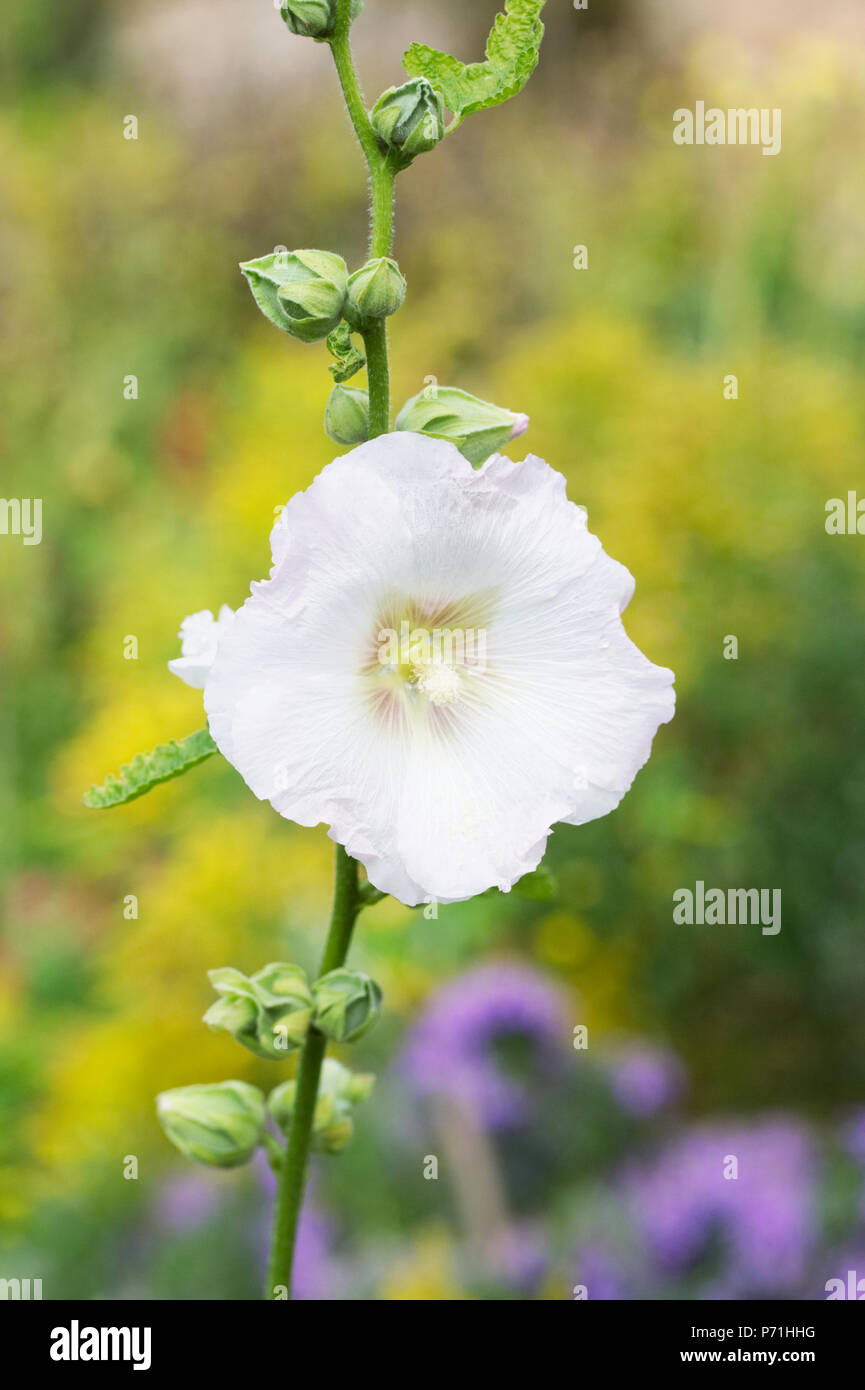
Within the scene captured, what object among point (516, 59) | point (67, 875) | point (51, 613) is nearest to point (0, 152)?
point (51, 613)

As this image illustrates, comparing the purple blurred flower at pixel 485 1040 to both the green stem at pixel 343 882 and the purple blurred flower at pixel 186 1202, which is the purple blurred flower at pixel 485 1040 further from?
the green stem at pixel 343 882

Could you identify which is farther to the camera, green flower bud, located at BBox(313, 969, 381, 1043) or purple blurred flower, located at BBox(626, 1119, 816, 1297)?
purple blurred flower, located at BBox(626, 1119, 816, 1297)

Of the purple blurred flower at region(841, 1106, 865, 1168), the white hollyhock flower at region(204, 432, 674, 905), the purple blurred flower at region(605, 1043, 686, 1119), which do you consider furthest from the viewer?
the purple blurred flower at region(605, 1043, 686, 1119)

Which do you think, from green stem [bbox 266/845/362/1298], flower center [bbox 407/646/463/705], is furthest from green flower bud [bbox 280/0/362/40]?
green stem [bbox 266/845/362/1298]

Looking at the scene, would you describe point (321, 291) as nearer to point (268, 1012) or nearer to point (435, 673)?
point (435, 673)

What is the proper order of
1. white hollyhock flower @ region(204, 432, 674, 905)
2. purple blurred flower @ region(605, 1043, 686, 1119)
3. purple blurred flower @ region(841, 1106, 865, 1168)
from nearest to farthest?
white hollyhock flower @ region(204, 432, 674, 905) → purple blurred flower @ region(841, 1106, 865, 1168) → purple blurred flower @ region(605, 1043, 686, 1119)

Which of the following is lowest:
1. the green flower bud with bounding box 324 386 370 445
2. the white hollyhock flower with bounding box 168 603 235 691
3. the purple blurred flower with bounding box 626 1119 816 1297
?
A: the purple blurred flower with bounding box 626 1119 816 1297

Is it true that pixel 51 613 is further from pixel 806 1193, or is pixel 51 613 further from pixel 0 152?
pixel 806 1193

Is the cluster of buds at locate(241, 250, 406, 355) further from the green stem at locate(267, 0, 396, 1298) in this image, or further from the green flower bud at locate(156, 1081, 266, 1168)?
the green flower bud at locate(156, 1081, 266, 1168)
